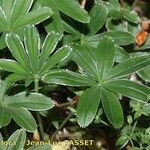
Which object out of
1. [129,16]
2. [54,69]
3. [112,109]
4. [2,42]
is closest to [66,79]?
[54,69]

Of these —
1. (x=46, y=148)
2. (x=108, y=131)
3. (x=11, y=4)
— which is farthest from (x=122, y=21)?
(x=46, y=148)

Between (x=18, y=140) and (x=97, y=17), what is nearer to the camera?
(x=18, y=140)

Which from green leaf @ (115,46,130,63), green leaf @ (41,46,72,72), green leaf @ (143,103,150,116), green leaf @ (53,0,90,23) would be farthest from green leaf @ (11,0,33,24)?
green leaf @ (143,103,150,116)

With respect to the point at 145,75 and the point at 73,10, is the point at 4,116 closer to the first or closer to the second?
the point at 73,10

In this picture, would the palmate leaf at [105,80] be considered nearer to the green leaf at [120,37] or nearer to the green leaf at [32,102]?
the green leaf at [32,102]

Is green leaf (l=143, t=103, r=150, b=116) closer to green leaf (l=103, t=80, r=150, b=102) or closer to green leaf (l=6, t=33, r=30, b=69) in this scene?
green leaf (l=103, t=80, r=150, b=102)

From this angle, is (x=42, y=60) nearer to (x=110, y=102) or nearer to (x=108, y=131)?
(x=110, y=102)
